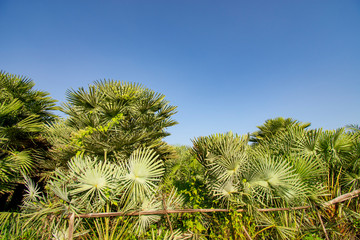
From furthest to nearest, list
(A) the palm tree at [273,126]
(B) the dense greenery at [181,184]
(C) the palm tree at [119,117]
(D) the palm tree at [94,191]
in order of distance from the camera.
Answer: (A) the palm tree at [273,126], (C) the palm tree at [119,117], (B) the dense greenery at [181,184], (D) the palm tree at [94,191]

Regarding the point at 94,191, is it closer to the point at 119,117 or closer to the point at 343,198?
the point at 119,117

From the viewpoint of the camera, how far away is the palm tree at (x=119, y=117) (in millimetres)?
4723

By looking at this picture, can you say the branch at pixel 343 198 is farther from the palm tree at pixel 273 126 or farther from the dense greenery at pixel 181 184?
the palm tree at pixel 273 126

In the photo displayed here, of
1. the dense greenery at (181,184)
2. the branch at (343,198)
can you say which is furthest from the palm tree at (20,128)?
the branch at (343,198)

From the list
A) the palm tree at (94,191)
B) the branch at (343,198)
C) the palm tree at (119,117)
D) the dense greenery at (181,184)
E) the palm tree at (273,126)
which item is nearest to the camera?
the palm tree at (94,191)

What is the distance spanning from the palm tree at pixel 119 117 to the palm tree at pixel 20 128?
2.13 ft

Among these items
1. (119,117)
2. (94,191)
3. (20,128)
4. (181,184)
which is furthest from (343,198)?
(20,128)

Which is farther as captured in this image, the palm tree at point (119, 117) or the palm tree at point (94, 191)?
the palm tree at point (119, 117)

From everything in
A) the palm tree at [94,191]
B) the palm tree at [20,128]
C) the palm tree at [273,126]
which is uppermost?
the palm tree at [273,126]

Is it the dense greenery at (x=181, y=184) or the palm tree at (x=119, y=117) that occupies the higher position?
the palm tree at (x=119, y=117)

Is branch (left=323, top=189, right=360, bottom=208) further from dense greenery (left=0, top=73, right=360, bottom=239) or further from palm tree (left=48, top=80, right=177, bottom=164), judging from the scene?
palm tree (left=48, top=80, right=177, bottom=164)

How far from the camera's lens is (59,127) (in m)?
6.69

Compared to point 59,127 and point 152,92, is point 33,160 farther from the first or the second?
point 152,92

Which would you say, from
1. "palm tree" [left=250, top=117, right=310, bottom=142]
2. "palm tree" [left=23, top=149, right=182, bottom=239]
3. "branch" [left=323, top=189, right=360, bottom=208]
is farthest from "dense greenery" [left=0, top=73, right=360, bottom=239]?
"palm tree" [left=250, top=117, right=310, bottom=142]
